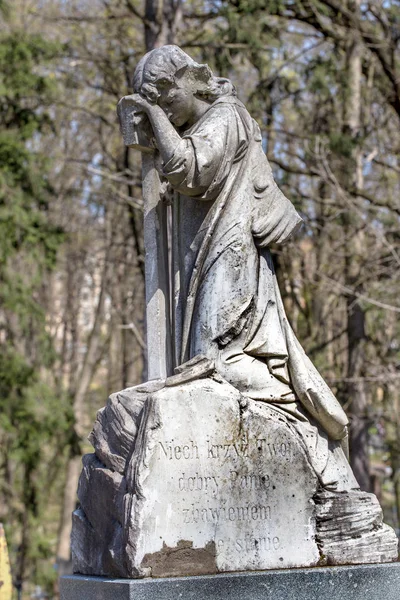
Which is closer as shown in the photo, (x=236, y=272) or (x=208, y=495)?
(x=208, y=495)

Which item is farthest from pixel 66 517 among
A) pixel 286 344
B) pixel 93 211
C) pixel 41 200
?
pixel 286 344

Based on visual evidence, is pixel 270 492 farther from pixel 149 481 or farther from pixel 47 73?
pixel 47 73

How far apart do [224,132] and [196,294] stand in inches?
35.0

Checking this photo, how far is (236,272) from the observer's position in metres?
6.17

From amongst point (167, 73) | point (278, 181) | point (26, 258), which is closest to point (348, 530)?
point (167, 73)

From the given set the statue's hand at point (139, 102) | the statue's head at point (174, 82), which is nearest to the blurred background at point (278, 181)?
the statue's head at point (174, 82)

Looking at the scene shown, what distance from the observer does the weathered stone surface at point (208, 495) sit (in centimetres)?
559

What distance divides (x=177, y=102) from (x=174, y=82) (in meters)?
0.11

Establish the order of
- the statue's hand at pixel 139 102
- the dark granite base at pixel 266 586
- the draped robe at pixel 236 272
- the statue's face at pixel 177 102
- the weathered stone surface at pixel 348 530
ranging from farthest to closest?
the statue's face at pixel 177 102 < the statue's hand at pixel 139 102 < the draped robe at pixel 236 272 < the weathered stone surface at pixel 348 530 < the dark granite base at pixel 266 586

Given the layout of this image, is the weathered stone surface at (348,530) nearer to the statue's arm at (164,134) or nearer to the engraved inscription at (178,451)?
the engraved inscription at (178,451)

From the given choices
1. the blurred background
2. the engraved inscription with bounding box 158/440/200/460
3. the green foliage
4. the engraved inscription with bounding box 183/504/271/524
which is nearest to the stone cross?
the engraved inscription with bounding box 158/440/200/460

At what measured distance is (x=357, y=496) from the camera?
600cm

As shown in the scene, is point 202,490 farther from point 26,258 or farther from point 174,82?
point 26,258

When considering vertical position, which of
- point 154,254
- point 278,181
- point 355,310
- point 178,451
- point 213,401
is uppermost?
point 278,181
